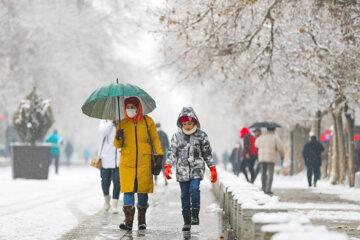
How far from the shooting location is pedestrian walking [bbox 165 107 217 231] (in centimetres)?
962

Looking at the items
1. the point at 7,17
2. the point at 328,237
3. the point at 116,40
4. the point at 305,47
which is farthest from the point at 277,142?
the point at 116,40

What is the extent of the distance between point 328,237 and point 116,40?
38841 mm

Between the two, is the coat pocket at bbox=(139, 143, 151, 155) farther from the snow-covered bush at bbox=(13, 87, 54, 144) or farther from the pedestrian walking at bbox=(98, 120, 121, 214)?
the snow-covered bush at bbox=(13, 87, 54, 144)

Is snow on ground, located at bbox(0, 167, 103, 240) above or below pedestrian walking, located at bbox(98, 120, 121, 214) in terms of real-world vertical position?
below

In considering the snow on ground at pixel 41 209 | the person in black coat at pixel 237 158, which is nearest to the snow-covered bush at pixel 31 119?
the snow on ground at pixel 41 209

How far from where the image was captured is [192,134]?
9.76m

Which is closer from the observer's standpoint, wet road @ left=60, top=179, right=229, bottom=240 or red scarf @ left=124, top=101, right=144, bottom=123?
wet road @ left=60, top=179, right=229, bottom=240

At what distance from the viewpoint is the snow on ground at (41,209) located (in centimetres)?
968

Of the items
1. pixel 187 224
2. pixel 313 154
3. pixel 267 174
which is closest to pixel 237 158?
pixel 313 154

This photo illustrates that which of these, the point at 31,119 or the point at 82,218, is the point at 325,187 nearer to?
the point at 31,119

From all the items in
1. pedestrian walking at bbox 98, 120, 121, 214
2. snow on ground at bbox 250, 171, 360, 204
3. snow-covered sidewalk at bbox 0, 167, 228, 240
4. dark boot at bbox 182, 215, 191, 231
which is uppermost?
pedestrian walking at bbox 98, 120, 121, 214

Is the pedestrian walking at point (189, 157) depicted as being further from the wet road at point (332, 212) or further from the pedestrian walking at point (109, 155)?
the pedestrian walking at point (109, 155)

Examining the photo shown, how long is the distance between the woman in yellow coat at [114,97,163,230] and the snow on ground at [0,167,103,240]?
1.03 metres

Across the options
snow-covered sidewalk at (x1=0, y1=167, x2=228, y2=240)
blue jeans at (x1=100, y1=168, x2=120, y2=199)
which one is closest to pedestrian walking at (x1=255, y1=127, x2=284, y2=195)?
snow-covered sidewalk at (x1=0, y1=167, x2=228, y2=240)
